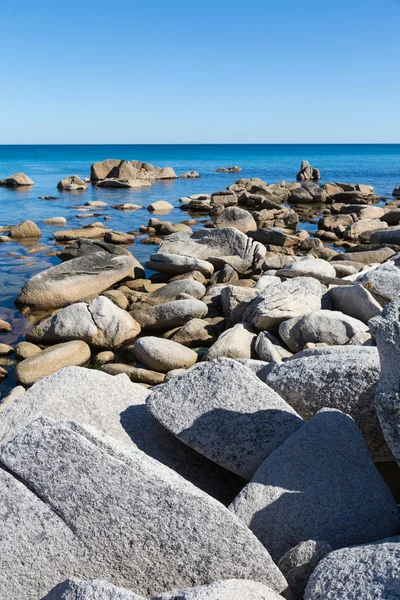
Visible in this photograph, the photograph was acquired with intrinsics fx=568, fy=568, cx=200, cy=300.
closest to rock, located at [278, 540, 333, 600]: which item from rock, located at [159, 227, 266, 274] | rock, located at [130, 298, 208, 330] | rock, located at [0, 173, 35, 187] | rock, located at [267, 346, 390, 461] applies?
rock, located at [267, 346, 390, 461]

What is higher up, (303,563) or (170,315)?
(303,563)

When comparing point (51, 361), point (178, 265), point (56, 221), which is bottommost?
point (51, 361)

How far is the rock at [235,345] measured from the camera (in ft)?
24.9

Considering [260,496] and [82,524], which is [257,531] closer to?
[260,496]

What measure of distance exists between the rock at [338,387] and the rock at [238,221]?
14284 millimetres

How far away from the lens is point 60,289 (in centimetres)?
1098

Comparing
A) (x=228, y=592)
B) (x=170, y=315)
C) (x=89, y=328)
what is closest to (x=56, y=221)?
(x=170, y=315)

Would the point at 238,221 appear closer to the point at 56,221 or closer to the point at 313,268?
the point at 56,221

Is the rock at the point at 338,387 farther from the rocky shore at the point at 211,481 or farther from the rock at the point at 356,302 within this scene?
the rock at the point at 356,302

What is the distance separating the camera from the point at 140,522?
285cm

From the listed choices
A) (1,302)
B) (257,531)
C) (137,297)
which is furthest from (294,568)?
(1,302)

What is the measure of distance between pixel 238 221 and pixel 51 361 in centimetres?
1196

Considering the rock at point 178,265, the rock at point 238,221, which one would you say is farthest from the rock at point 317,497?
the rock at point 238,221

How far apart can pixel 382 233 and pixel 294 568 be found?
14.8 meters
